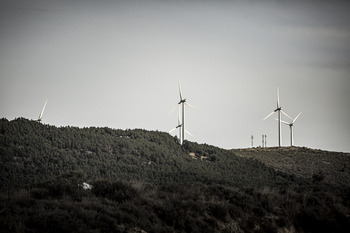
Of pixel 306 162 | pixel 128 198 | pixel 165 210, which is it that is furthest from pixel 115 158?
pixel 306 162

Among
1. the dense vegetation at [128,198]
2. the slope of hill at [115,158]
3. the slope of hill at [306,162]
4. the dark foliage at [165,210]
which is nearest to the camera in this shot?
the dark foliage at [165,210]

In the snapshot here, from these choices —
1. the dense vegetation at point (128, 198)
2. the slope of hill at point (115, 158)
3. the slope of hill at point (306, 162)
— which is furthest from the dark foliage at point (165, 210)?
the slope of hill at point (306, 162)

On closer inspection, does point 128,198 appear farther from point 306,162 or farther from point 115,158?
point 306,162

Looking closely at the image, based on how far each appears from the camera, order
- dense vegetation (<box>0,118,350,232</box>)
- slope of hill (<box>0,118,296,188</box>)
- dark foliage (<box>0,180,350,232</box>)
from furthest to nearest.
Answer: slope of hill (<box>0,118,296,188</box>) < dense vegetation (<box>0,118,350,232</box>) < dark foliage (<box>0,180,350,232</box>)

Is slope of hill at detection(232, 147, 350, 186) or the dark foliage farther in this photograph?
slope of hill at detection(232, 147, 350, 186)

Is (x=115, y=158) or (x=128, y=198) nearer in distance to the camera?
(x=128, y=198)

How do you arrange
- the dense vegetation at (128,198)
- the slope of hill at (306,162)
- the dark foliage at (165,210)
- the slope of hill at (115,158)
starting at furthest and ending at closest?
the slope of hill at (306,162) < the slope of hill at (115,158) < the dense vegetation at (128,198) < the dark foliage at (165,210)

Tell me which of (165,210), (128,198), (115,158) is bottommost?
(165,210)

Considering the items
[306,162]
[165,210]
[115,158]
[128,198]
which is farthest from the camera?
[306,162]

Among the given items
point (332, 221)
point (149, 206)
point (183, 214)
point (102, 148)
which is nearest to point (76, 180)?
point (149, 206)

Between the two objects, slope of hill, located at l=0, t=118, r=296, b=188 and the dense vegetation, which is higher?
slope of hill, located at l=0, t=118, r=296, b=188

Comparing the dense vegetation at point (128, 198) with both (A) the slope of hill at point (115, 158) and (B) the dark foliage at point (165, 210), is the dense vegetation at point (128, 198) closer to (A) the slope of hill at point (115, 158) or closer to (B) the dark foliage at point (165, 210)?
(B) the dark foliage at point (165, 210)

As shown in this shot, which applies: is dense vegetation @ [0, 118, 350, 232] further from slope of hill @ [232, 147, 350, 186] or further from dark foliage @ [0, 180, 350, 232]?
slope of hill @ [232, 147, 350, 186]

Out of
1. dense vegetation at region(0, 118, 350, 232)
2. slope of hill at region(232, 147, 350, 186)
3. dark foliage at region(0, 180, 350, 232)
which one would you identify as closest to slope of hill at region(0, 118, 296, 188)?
dense vegetation at region(0, 118, 350, 232)
